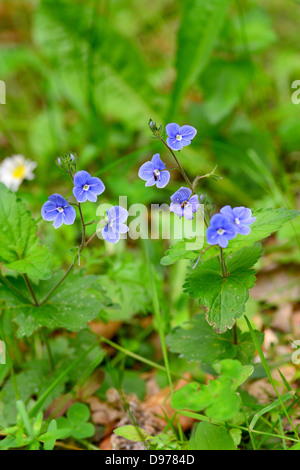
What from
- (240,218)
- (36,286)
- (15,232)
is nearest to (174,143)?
(240,218)

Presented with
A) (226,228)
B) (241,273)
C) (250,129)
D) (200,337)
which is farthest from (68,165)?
(250,129)

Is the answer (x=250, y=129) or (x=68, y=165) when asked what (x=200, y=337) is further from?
(x=250, y=129)

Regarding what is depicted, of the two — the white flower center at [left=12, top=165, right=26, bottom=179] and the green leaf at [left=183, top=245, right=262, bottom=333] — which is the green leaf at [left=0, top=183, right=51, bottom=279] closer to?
the green leaf at [left=183, top=245, right=262, bottom=333]

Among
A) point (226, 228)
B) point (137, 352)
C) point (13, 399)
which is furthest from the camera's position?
point (137, 352)

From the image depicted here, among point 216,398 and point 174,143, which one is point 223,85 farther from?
point 216,398

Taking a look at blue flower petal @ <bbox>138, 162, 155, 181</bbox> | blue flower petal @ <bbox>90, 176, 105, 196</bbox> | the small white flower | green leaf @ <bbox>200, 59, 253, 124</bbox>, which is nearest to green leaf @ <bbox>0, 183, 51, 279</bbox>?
blue flower petal @ <bbox>90, 176, 105, 196</bbox>

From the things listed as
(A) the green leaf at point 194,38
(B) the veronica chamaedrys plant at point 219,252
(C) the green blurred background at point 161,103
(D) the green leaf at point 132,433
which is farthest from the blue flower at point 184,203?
(A) the green leaf at point 194,38
